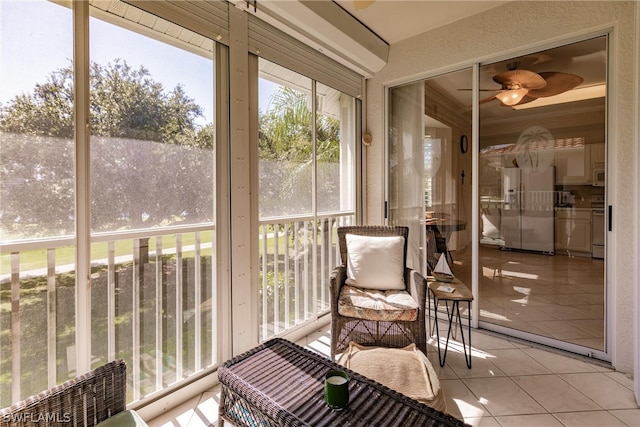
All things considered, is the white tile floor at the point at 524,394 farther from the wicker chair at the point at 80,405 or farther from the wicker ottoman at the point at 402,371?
the wicker chair at the point at 80,405

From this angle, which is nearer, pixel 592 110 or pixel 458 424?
pixel 458 424

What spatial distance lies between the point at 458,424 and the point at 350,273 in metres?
1.55

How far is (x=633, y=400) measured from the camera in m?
1.85

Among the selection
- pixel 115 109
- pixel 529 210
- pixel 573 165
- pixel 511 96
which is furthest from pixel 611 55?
pixel 115 109

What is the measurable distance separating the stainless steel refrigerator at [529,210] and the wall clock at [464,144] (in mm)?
424

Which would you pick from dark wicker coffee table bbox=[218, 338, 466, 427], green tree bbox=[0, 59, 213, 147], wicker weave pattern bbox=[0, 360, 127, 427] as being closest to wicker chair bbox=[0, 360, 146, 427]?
wicker weave pattern bbox=[0, 360, 127, 427]

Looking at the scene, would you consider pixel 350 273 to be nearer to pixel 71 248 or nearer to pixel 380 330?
pixel 380 330

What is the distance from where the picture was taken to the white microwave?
2348mm

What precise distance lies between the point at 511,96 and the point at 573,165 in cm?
81

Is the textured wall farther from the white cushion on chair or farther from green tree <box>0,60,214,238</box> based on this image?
green tree <box>0,60,214,238</box>

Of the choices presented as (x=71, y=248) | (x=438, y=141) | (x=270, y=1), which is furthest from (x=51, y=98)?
(x=438, y=141)

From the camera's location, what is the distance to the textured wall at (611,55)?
2.16 metres

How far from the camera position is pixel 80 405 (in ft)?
3.69

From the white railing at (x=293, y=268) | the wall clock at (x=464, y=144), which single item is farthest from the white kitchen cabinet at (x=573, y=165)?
the white railing at (x=293, y=268)
